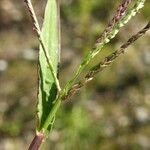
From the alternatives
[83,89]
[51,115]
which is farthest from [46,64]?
[83,89]

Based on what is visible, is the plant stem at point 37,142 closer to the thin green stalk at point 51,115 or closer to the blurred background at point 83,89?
the thin green stalk at point 51,115

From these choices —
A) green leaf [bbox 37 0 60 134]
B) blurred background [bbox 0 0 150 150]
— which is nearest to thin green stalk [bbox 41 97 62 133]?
green leaf [bbox 37 0 60 134]

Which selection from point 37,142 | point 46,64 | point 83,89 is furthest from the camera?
point 83,89

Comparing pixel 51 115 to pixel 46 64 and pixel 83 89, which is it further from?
pixel 83 89

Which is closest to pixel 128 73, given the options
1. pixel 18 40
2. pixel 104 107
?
pixel 104 107

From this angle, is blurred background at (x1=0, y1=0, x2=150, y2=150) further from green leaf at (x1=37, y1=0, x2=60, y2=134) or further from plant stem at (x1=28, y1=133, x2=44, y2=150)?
plant stem at (x1=28, y1=133, x2=44, y2=150)

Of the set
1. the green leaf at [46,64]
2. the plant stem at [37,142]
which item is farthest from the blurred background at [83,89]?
the plant stem at [37,142]
